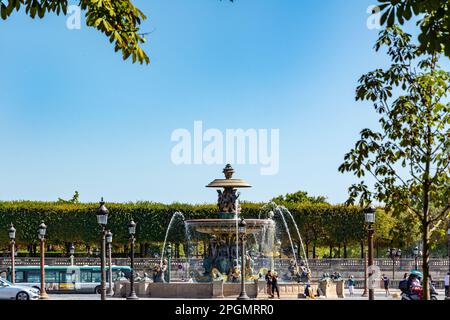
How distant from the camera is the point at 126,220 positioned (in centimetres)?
7688

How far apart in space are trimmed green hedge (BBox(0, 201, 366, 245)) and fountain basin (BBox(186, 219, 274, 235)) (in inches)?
1521

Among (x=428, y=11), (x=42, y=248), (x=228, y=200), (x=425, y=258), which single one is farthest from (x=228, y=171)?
(x=428, y=11)

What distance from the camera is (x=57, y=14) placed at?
31.9ft

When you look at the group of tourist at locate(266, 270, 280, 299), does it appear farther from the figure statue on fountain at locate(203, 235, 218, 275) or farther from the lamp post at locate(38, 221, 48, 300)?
the lamp post at locate(38, 221, 48, 300)

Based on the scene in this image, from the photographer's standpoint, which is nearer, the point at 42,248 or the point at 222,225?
the point at 42,248

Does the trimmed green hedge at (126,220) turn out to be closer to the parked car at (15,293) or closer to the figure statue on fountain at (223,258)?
the parked car at (15,293)

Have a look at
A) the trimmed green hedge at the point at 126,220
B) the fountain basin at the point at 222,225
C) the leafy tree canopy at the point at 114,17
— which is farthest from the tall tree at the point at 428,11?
the trimmed green hedge at the point at 126,220

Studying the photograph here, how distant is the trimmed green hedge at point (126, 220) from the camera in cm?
7656

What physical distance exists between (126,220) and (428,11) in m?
71.2

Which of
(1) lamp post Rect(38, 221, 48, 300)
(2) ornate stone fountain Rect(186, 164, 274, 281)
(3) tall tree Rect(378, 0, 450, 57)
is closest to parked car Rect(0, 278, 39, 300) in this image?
(1) lamp post Rect(38, 221, 48, 300)

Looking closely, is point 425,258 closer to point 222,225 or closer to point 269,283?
point 269,283

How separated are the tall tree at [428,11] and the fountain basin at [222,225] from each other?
31115 millimetres

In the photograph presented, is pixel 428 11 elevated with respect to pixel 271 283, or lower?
elevated
